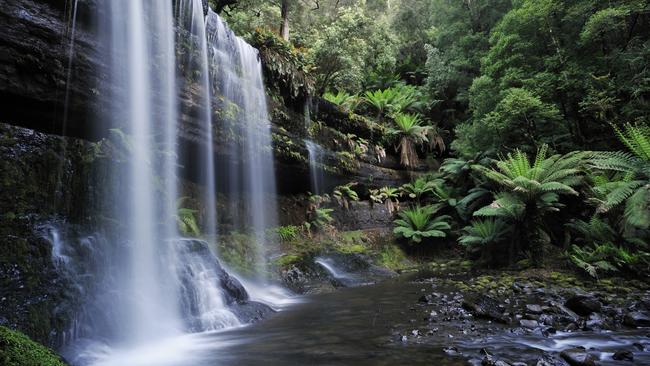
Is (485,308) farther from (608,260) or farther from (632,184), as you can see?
(632,184)

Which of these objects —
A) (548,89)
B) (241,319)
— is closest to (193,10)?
(241,319)

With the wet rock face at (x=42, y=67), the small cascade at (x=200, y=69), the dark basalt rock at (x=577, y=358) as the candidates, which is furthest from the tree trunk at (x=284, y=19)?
the dark basalt rock at (x=577, y=358)

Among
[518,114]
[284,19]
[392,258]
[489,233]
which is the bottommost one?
[392,258]

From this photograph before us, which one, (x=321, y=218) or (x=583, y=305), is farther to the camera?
(x=321, y=218)

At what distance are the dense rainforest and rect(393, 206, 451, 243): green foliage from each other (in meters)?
0.09

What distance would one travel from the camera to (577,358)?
3.14 m

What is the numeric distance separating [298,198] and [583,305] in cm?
794

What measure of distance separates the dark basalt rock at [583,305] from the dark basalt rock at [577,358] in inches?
81.2

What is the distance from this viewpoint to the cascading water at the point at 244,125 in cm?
872

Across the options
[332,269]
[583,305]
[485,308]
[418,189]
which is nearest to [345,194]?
[418,189]

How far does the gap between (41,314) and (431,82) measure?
16.9 metres

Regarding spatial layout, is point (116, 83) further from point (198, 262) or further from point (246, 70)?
point (246, 70)

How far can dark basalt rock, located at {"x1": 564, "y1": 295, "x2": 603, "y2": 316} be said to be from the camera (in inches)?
195

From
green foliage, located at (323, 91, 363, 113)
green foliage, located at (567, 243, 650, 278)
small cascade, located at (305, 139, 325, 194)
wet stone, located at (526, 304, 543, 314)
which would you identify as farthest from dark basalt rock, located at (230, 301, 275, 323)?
green foliage, located at (323, 91, 363, 113)
